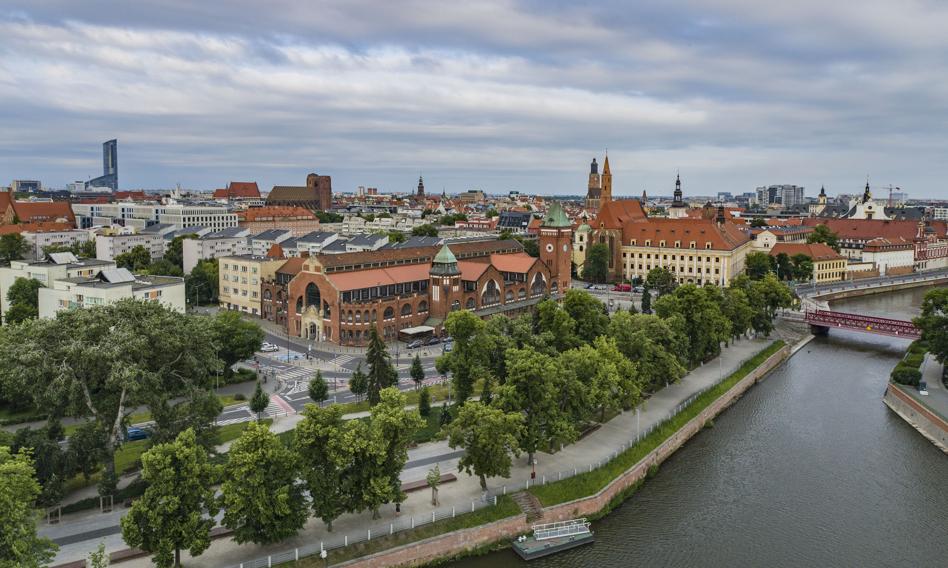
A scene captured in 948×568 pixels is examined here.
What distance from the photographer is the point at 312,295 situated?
7800 cm

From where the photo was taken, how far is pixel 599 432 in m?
46.5

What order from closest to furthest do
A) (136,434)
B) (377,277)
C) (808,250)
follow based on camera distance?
(136,434), (377,277), (808,250)

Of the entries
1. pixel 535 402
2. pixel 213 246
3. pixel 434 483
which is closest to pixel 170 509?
pixel 434 483

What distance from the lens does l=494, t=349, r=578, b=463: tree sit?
1549 inches

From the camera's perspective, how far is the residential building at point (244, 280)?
90.8 meters

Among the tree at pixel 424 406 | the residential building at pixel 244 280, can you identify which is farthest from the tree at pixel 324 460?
the residential building at pixel 244 280

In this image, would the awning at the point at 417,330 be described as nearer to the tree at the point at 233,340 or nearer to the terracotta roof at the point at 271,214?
the tree at the point at 233,340

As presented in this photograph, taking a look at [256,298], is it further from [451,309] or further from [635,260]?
[635,260]

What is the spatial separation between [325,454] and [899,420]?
44.9m

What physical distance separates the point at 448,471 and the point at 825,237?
12714 centimetres

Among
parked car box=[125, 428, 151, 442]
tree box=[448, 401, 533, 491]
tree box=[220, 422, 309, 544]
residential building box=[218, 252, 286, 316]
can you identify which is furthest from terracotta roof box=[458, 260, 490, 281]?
tree box=[220, 422, 309, 544]

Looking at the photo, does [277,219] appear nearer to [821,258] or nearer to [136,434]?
[821,258]

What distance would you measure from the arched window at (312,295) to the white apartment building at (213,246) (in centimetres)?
3430

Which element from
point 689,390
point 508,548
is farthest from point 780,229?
point 508,548
